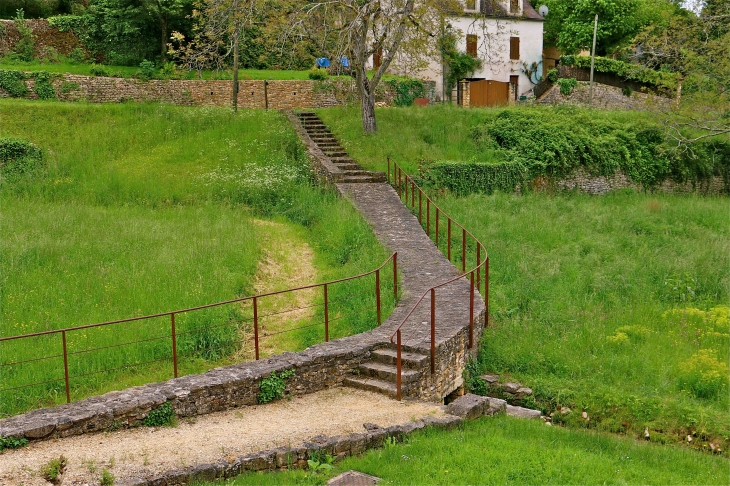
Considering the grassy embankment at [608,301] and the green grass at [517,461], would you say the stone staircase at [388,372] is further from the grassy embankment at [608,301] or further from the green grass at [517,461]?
the grassy embankment at [608,301]

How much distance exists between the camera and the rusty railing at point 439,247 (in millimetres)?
10750

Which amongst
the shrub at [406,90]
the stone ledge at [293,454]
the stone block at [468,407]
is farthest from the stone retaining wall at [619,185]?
the stone ledge at [293,454]

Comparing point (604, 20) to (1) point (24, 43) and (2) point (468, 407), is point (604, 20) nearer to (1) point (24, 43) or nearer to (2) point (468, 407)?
(1) point (24, 43)

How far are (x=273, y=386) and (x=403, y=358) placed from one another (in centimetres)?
211

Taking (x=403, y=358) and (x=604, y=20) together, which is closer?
(x=403, y=358)

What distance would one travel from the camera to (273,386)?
391 inches

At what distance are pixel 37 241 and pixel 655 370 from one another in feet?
42.7

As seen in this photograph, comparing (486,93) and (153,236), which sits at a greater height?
(486,93)

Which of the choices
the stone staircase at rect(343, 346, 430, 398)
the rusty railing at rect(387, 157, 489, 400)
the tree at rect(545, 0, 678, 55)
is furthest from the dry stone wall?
the stone staircase at rect(343, 346, 430, 398)

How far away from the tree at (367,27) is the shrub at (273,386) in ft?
44.8

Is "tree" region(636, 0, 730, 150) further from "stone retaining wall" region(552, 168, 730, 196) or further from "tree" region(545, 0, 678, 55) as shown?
"tree" region(545, 0, 678, 55)

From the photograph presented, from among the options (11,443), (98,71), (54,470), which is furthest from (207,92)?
(54,470)

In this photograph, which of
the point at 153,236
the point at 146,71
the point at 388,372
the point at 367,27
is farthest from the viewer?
the point at 146,71

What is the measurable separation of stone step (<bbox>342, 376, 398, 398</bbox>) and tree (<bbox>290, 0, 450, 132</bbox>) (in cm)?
1325
